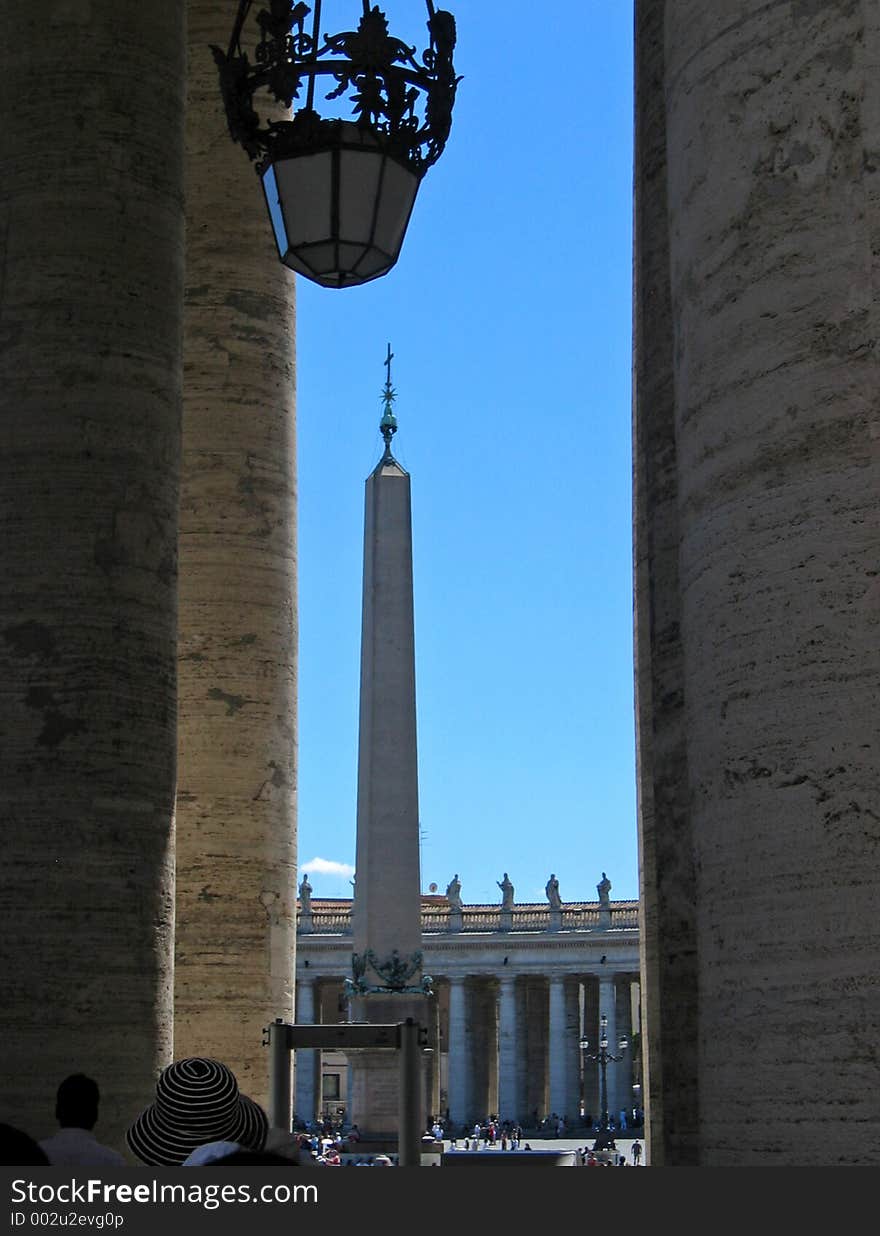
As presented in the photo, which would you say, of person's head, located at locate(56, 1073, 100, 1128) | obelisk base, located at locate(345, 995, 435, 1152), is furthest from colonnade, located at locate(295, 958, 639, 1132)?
person's head, located at locate(56, 1073, 100, 1128)

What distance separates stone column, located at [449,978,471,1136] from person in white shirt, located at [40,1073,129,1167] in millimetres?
100510

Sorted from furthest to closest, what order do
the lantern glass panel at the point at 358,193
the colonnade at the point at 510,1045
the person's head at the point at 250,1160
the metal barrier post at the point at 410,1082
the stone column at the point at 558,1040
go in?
the stone column at the point at 558,1040 → the colonnade at the point at 510,1045 → the lantern glass panel at the point at 358,193 → the metal barrier post at the point at 410,1082 → the person's head at the point at 250,1160

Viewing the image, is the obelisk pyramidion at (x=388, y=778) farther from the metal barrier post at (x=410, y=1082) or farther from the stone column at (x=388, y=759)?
the metal barrier post at (x=410, y=1082)

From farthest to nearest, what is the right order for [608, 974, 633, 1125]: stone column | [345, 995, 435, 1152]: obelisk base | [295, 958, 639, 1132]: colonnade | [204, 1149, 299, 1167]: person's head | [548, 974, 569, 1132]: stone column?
[608, 974, 633, 1125]: stone column
[548, 974, 569, 1132]: stone column
[295, 958, 639, 1132]: colonnade
[345, 995, 435, 1152]: obelisk base
[204, 1149, 299, 1167]: person's head

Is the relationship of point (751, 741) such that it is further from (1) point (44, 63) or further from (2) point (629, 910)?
(2) point (629, 910)

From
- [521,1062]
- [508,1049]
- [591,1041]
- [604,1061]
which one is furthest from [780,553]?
[591,1041]

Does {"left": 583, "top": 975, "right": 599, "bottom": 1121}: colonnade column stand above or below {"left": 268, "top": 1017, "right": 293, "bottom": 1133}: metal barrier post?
below

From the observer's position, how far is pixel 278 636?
20062 millimetres

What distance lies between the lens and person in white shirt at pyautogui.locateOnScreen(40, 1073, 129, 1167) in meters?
7.96

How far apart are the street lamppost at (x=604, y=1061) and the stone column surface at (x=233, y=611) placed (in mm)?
57175

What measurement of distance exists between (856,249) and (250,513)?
13.3 metres

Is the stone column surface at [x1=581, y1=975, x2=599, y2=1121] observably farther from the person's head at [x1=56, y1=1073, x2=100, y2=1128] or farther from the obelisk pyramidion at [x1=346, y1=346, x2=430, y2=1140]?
the person's head at [x1=56, y1=1073, x2=100, y2=1128]

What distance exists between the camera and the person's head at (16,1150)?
230 inches

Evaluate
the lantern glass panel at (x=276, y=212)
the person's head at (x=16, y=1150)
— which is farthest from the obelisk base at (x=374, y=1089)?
the person's head at (x=16, y=1150)
